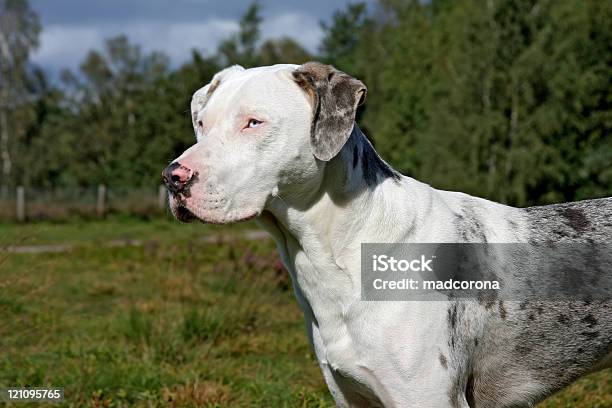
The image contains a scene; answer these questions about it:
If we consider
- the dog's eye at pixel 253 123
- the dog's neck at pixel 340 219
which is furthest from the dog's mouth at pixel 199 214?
the dog's eye at pixel 253 123

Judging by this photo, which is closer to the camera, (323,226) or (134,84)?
(323,226)

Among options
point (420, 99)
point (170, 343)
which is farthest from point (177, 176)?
point (420, 99)

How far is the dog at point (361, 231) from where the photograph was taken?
2.67m

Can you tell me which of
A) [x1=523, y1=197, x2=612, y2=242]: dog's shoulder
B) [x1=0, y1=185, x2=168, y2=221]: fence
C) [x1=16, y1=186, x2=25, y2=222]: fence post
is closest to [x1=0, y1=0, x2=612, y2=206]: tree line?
[x1=0, y1=185, x2=168, y2=221]: fence

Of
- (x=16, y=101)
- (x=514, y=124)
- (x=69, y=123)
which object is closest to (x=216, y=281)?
(x=514, y=124)

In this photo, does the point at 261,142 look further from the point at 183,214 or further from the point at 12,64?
the point at 12,64

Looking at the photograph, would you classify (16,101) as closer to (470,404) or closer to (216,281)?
(216,281)

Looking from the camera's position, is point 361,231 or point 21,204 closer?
point 361,231

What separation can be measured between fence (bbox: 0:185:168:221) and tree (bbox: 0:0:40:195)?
49.8 ft

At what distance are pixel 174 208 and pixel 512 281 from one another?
139 cm

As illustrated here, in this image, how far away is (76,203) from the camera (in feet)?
88.6

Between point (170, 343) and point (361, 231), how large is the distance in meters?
3.46

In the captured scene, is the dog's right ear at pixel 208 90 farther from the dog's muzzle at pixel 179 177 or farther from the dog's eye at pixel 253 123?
the dog's muzzle at pixel 179 177

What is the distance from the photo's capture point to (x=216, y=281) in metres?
9.45
